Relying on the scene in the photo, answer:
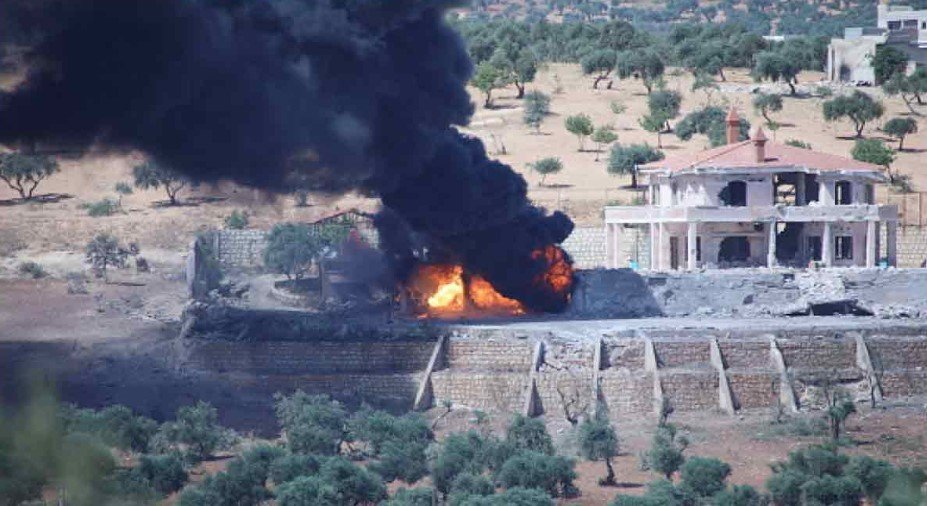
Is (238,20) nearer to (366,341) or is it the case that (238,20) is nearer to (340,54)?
(340,54)

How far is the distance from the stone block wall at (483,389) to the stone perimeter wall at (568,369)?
29mm

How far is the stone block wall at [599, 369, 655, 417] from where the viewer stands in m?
56.4

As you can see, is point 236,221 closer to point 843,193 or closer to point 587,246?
point 587,246

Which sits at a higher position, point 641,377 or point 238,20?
point 238,20

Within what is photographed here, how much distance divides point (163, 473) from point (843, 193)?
1466 inches

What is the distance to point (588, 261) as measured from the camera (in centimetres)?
7919

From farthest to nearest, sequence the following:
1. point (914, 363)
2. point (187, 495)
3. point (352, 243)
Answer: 1. point (352, 243)
2. point (914, 363)
3. point (187, 495)

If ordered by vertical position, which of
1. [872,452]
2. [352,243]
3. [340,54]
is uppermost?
[340,54]

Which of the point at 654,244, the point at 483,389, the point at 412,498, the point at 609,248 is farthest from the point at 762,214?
the point at 412,498

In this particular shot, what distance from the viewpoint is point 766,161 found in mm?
73062

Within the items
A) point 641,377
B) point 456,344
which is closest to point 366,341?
point 456,344

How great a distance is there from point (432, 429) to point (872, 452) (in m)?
11.9

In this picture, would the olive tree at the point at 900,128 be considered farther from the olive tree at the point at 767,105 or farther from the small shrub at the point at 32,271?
the small shrub at the point at 32,271

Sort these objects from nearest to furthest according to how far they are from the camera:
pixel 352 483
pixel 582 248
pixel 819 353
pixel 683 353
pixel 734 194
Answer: pixel 352 483 → pixel 683 353 → pixel 819 353 → pixel 734 194 → pixel 582 248
